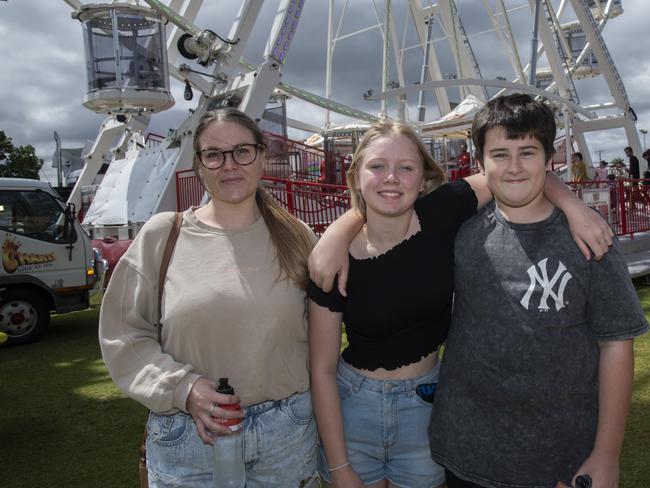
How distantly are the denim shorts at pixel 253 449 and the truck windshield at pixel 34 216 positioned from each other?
22.3 feet

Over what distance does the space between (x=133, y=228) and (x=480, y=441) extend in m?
11.0

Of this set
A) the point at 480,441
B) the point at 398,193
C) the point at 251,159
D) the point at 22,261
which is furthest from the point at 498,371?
the point at 22,261

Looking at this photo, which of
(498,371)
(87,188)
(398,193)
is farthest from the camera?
(87,188)

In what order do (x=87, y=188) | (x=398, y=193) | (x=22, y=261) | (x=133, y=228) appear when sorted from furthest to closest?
(x=87, y=188) < (x=133, y=228) < (x=22, y=261) < (x=398, y=193)

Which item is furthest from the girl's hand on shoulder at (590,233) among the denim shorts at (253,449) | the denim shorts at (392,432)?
the denim shorts at (253,449)

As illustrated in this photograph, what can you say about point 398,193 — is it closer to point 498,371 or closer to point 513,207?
point 513,207

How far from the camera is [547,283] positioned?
5.48ft

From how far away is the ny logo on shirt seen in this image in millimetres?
1664

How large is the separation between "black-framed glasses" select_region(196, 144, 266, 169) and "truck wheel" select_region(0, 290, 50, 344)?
6.80 m

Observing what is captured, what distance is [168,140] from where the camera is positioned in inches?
490

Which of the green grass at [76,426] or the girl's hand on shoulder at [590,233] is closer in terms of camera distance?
the girl's hand on shoulder at [590,233]

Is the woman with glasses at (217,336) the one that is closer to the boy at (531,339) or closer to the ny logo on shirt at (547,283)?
Answer: the boy at (531,339)

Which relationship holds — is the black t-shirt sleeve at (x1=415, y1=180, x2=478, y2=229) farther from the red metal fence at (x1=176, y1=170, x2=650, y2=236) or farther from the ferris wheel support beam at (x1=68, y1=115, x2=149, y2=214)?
the ferris wheel support beam at (x1=68, y1=115, x2=149, y2=214)

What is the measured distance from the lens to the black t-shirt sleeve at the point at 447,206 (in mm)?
2069
